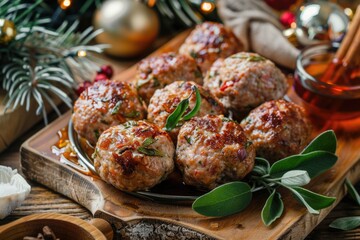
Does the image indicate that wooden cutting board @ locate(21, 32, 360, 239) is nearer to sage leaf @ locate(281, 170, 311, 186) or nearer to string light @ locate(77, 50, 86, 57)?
sage leaf @ locate(281, 170, 311, 186)

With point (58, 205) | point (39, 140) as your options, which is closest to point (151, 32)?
point (39, 140)

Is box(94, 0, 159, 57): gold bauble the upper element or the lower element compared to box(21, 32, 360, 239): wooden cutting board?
upper

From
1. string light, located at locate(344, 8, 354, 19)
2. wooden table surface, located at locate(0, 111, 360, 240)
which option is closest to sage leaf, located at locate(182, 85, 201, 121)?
wooden table surface, located at locate(0, 111, 360, 240)

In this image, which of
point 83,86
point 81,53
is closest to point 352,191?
point 83,86

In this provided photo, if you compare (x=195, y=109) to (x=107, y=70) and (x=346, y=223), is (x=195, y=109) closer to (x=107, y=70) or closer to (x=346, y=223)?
(x=346, y=223)

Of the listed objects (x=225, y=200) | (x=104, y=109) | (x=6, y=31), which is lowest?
(x=225, y=200)

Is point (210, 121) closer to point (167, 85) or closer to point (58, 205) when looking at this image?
point (167, 85)

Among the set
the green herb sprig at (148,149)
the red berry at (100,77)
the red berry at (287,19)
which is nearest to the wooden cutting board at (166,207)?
the green herb sprig at (148,149)
